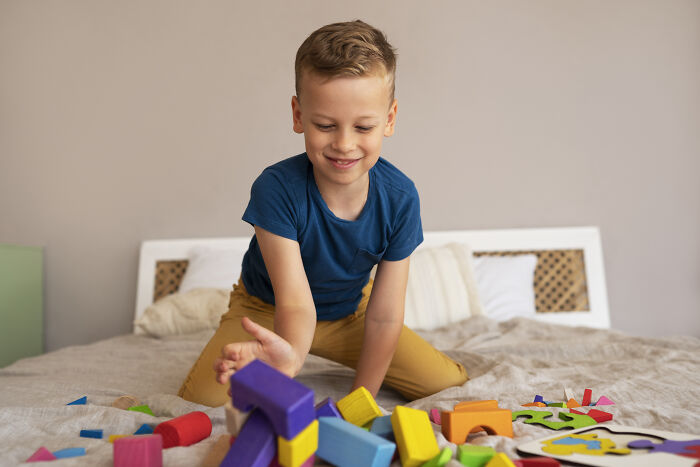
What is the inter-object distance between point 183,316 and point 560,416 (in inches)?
52.6

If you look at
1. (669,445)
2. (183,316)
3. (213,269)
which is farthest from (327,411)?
(213,269)

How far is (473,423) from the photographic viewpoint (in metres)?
0.77

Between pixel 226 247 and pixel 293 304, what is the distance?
4.60 ft

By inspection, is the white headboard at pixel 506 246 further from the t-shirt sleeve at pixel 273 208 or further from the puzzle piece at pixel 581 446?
the puzzle piece at pixel 581 446

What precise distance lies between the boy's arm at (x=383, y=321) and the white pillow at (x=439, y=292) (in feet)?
2.69

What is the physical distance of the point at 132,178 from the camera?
7.75 ft

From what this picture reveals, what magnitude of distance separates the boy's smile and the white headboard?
137 cm

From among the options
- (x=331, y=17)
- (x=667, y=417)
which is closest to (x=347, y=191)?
(x=667, y=417)

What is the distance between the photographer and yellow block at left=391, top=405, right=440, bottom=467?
25.5 inches

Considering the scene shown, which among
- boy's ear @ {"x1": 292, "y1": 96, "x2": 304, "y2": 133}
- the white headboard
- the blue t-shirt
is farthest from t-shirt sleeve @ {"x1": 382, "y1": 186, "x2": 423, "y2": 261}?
the white headboard

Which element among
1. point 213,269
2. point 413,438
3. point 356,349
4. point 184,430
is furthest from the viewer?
point 213,269

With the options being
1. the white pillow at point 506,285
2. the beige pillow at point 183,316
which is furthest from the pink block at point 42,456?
the white pillow at point 506,285

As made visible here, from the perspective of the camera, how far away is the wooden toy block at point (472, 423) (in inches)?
29.9

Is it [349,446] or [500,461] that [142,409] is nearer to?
[349,446]
